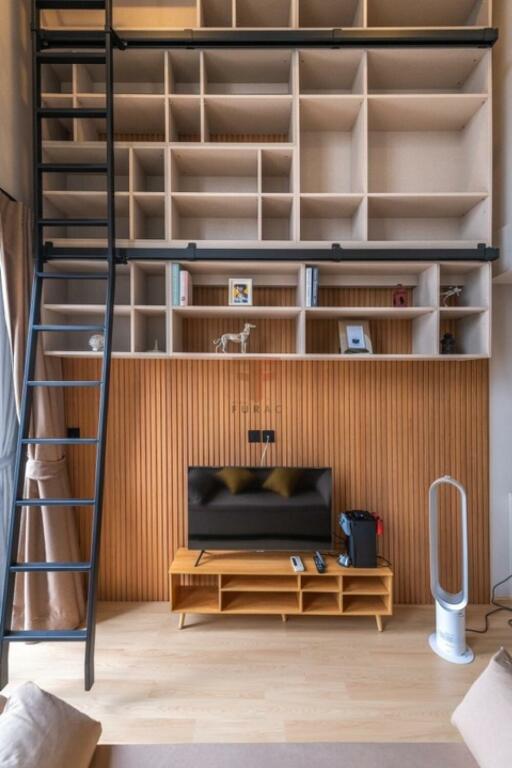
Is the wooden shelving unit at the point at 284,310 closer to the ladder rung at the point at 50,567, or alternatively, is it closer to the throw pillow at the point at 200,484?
the throw pillow at the point at 200,484

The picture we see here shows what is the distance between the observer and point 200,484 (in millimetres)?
2428

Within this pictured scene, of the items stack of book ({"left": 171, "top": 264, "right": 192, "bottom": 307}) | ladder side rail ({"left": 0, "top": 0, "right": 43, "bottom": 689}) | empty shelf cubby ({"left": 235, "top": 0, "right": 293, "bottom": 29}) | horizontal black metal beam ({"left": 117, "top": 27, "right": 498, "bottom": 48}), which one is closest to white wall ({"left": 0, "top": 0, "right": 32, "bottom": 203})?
ladder side rail ({"left": 0, "top": 0, "right": 43, "bottom": 689})

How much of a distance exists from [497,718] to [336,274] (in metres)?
2.11

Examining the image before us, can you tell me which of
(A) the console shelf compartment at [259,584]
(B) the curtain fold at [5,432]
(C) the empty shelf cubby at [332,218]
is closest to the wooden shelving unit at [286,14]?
(C) the empty shelf cubby at [332,218]

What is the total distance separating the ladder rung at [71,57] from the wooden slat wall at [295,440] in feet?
5.42

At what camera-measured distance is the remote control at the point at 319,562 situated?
2276mm

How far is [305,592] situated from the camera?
240 cm

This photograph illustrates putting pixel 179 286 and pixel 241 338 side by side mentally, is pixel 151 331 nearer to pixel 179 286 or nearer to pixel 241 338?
pixel 179 286

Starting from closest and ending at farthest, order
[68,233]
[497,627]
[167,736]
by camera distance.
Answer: [167,736]
[497,627]
[68,233]

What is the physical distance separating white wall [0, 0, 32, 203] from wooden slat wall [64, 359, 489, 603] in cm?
111

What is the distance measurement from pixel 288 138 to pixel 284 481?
215 cm

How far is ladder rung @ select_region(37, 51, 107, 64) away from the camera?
207cm

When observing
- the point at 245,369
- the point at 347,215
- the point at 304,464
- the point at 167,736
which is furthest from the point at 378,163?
the point at 167,736

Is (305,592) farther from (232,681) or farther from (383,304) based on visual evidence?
(383,304)
